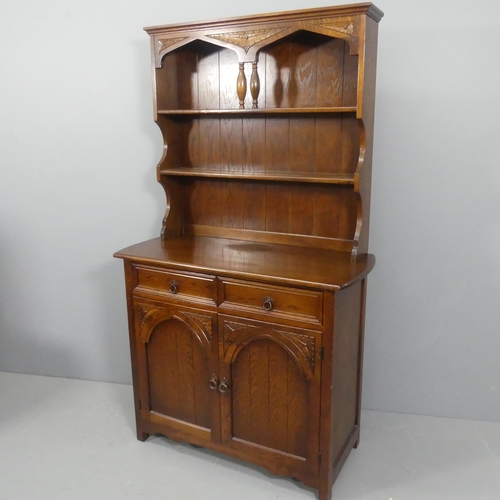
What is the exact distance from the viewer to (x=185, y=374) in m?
2.39

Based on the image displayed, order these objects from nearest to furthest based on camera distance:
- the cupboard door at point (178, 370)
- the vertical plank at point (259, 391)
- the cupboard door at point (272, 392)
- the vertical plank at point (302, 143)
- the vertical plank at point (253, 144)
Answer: the cupboard door at point (272, 392) < the vertical plank at point (259, 391) < the cupboard door at point (178, 370) < the vertical plank at point (302, 143) < the vertical plank at point (253, 144)

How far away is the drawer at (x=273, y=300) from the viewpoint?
198cm

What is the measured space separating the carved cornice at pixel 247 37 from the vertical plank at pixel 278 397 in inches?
50.3

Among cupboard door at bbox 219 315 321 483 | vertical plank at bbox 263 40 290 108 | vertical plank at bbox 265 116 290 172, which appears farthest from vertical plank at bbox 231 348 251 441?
vertical plank at bbox 263 40 290 108

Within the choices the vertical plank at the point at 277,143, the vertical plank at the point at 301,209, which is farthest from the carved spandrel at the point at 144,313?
the vertical plank at the point at 277,143

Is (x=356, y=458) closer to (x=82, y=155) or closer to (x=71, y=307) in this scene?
(x=71, y=307)

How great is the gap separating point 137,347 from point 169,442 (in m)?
0.52

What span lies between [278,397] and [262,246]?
0.72m

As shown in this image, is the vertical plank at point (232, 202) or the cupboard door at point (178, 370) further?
the vertical plank at point (232, 202)

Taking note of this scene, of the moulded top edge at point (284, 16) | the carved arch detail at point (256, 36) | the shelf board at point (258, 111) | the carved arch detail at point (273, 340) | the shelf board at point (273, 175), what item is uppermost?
the moulded top edge at point (284, 16)

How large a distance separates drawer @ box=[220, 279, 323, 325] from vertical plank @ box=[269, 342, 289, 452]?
0.56 feet

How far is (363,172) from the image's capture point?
218 centimetres

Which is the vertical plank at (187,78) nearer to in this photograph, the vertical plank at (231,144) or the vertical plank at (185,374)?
the vertical plank at (231,144)

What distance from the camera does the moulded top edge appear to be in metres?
1.96
